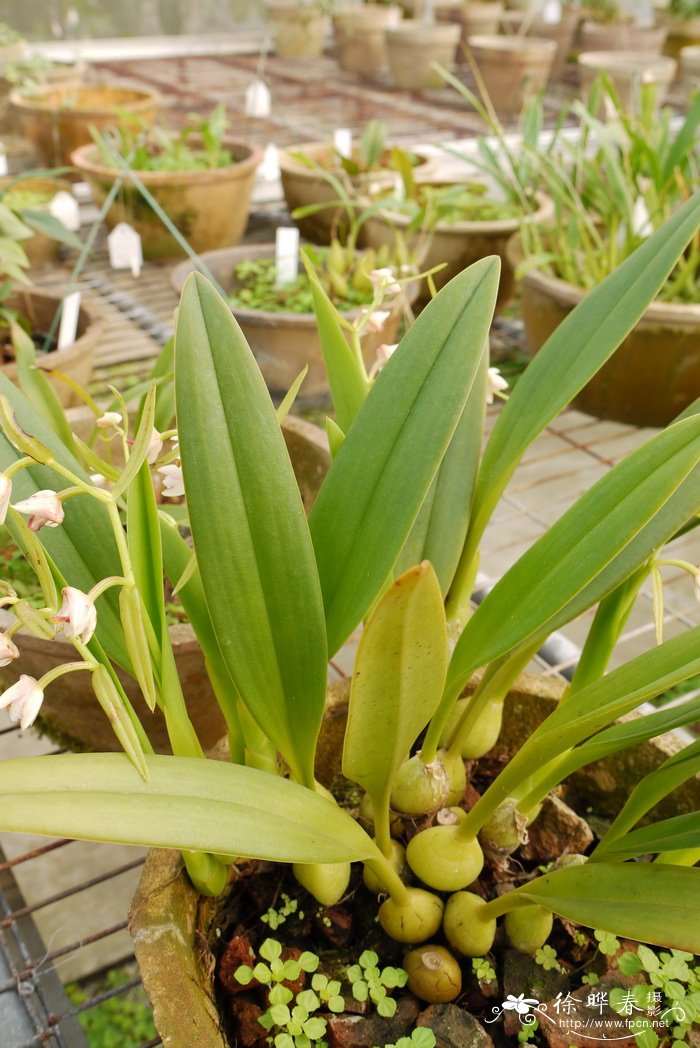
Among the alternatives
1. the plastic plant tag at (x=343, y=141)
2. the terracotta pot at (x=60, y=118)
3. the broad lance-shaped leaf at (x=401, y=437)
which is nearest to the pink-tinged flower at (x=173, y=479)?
the broad lance-shaped leaf at (x=401, y=437)

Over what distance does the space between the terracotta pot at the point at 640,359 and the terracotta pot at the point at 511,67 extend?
2399 mm

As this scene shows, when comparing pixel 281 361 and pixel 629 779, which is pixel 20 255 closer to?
pixel 281 361

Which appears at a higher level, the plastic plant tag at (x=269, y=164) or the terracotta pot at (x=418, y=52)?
the terracotta pot at (x=418, y=52)

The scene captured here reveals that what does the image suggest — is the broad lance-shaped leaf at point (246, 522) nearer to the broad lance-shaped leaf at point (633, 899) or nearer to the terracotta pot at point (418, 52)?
the broad lance-shaped leaf at point (633, 899)

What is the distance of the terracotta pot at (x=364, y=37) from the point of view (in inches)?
155

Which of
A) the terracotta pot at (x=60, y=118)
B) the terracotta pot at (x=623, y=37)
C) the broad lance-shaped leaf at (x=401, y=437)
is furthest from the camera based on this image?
the terracotta pot at (x=623, y=37)

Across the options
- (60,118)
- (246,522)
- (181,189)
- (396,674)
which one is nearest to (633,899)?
(396,674)

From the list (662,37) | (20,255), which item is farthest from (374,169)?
(662,37)

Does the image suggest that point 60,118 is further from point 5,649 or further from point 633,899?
point 633,899

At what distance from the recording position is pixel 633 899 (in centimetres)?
45

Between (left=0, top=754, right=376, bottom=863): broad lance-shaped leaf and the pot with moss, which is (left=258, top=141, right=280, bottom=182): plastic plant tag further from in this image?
(left=0, top=754, right=376, bottom=863): broad lance-shaped leaf

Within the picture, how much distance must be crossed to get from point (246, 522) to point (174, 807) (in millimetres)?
149

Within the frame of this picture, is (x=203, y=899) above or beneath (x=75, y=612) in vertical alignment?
beneath

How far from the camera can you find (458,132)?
3.06 metres
